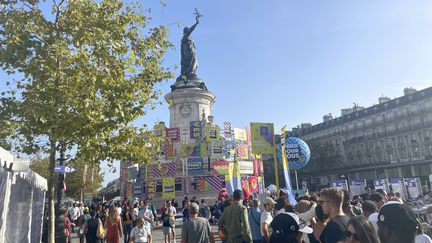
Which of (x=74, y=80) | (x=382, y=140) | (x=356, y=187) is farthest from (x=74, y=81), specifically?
(x=382, y=140)

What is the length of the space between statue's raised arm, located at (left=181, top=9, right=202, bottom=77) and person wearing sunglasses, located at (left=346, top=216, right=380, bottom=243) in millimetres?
42688

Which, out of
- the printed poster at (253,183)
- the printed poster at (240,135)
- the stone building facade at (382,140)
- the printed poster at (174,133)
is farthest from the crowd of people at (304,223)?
the stone building facade at (382,140)

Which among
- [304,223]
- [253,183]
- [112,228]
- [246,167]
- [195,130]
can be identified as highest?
[195,130]

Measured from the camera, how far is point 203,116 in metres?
41.4

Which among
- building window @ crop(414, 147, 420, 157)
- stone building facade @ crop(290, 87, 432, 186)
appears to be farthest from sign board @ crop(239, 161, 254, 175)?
building window @ crop(414, 147, 420, 157)

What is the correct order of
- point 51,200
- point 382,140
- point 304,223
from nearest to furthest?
1. point 304,223
2. point 51,200
3. point 382,140

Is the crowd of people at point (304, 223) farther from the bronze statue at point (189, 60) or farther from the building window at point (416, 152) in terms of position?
the building window at point (416, 152)

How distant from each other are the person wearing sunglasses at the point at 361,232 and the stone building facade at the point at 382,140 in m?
54.7

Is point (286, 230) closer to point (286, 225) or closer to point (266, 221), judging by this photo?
point (286, 225)

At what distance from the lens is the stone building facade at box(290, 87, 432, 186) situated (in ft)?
→ 177

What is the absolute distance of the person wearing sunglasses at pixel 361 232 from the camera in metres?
2.98

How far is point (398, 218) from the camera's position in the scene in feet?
10.9

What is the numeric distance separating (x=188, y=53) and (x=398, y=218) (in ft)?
145

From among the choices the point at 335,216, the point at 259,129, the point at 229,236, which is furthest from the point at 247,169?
the point at 335,216
